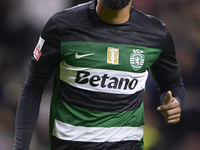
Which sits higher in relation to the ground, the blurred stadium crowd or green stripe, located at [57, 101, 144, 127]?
green stripe, located at [57, 101, 144, 127]

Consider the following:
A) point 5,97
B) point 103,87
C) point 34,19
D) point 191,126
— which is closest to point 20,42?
point 34,19

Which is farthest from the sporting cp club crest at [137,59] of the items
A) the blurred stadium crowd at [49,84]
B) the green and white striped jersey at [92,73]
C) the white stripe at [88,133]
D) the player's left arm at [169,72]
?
the blurred stadium crowd at [49,84]

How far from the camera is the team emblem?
190cm

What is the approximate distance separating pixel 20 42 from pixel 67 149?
87.9 inches

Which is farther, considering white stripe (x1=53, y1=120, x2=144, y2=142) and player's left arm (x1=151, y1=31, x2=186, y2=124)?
player's left arm (x1=151, y1=31, x2=186, y2=124)

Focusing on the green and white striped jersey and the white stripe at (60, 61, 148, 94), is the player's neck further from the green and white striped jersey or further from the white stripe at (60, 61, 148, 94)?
the white stripe at (60, 61, 148, 94)

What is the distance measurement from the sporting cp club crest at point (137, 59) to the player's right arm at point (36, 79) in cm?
38

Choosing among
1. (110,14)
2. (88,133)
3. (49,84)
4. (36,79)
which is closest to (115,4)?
(110,14)

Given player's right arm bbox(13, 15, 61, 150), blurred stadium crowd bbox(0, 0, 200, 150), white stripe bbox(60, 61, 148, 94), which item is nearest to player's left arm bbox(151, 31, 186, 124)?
white stripe bbox(60, 61, 148, 94)

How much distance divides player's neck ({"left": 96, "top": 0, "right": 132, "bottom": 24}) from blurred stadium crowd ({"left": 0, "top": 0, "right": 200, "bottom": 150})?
76.8 inches

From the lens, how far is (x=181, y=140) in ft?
12.6

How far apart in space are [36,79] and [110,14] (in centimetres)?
51

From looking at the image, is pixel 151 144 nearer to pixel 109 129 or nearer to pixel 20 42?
pixel 20 42

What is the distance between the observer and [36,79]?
194 cm
